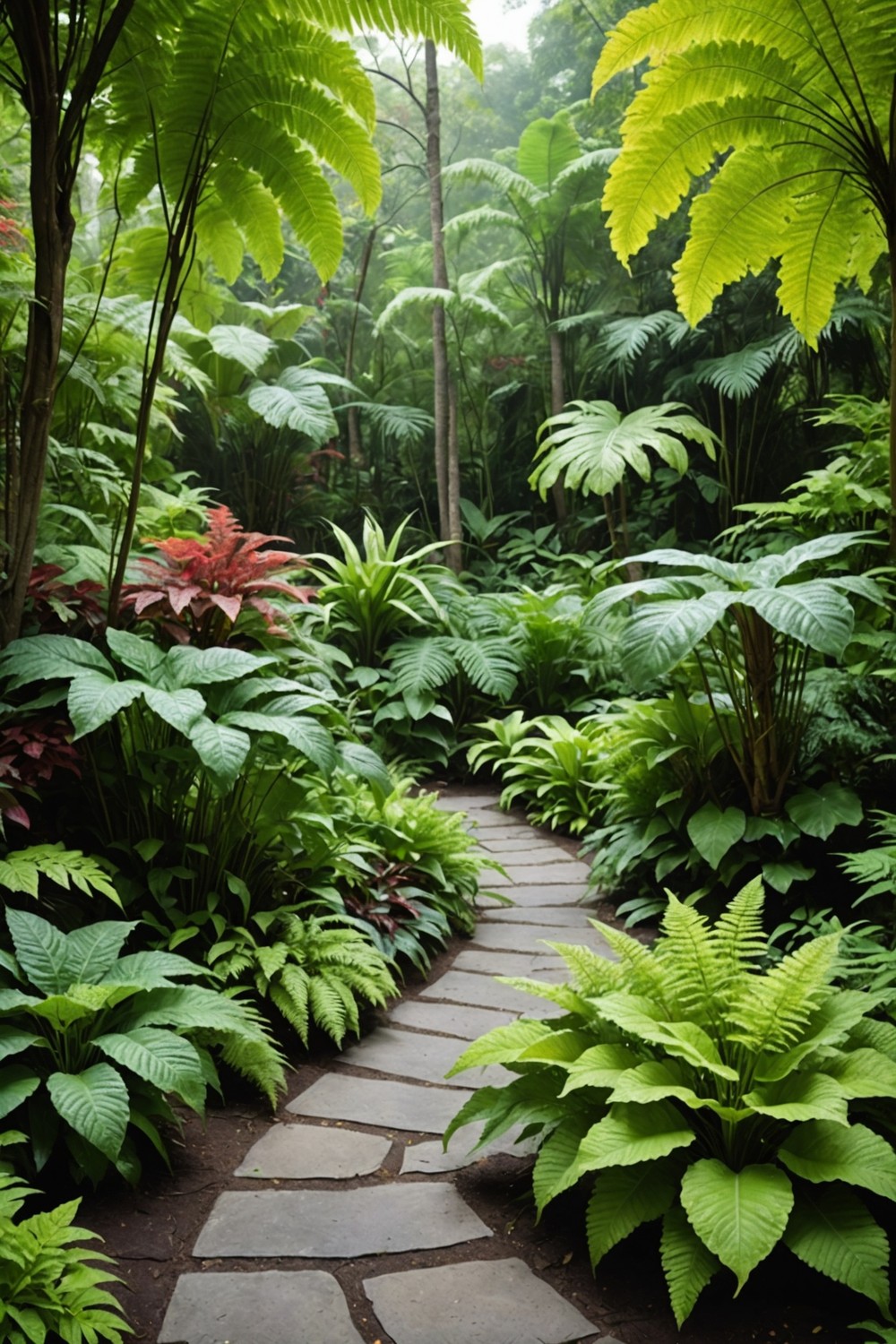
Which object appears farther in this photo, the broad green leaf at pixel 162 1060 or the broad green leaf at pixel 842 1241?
the broad green leaf at pixel 162 1060

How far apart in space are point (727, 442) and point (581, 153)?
2.66 meters

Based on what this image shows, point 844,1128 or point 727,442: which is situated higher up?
point 727,442

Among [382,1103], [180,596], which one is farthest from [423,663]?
[382,1103]

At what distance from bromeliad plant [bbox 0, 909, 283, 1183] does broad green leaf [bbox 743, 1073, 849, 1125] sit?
97cm

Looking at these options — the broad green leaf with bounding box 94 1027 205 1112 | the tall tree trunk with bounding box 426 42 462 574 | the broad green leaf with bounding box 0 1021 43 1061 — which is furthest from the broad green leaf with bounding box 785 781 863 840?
the tall tree trunk with bounding box 426 42 462 574

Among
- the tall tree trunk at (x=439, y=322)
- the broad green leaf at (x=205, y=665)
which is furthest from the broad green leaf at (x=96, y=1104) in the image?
the tall tree trunk at (x=439, y=322)

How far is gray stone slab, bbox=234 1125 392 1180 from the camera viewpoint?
193 cm

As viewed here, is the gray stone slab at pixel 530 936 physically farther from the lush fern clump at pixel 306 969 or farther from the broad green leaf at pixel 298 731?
the broad green leaf at pixel 298 731

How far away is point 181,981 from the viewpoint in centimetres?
233

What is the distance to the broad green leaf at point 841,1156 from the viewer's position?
1504 mm

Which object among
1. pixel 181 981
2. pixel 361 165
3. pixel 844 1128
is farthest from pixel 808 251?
pixel 181 981

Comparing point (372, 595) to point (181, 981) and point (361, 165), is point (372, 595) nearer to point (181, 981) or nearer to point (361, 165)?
point (361, 165)

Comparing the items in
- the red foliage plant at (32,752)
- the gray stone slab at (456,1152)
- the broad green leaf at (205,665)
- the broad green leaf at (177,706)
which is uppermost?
the broad green leaf at (205,665)

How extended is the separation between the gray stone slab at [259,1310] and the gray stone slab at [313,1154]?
32 centimetres
